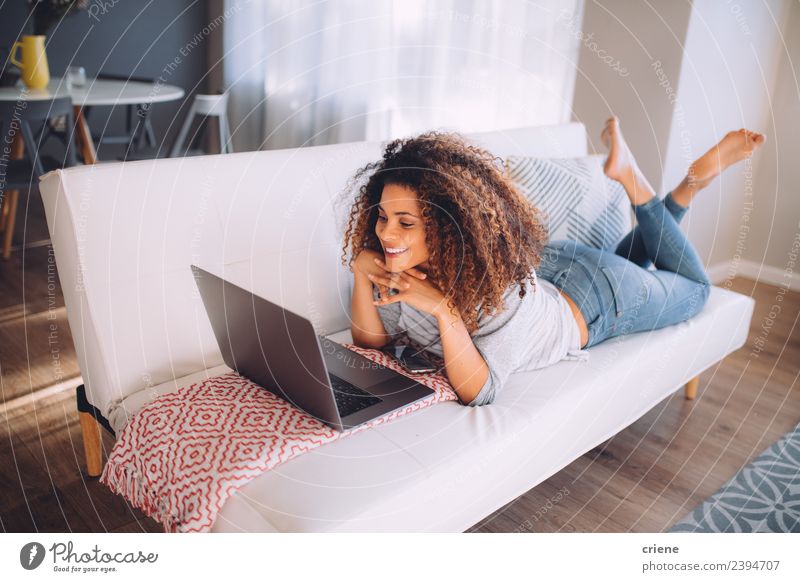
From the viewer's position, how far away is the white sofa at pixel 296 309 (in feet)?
3.82

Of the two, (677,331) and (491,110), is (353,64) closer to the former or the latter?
(491,110)

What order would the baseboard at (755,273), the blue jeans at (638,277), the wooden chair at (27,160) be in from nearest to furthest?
the blue jeans at (638,277) → the wooden chair at (27,160) → the baseboard at (755,273)

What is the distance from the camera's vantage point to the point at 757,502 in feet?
5.50

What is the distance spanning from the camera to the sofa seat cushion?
1.11 metres

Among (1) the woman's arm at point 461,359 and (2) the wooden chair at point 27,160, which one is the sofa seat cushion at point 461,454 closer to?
(1) the woman's arm at point 461,359

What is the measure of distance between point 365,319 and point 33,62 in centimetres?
231

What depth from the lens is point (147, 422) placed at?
1.27m

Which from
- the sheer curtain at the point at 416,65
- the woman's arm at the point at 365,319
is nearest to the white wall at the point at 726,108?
the sheer curtain at the point at 416,65

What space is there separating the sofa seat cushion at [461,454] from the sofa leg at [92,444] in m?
0.54

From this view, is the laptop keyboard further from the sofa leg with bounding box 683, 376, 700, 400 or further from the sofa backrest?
the sofa leg with bounding box 683, 376, 700, 400

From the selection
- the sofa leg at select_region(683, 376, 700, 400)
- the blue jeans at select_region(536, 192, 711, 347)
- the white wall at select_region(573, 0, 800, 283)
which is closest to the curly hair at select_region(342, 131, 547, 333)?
the blue jeans at select_region(536, 192, 711, 347)

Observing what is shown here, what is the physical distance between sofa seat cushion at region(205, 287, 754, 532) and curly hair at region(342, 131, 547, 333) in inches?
8.1

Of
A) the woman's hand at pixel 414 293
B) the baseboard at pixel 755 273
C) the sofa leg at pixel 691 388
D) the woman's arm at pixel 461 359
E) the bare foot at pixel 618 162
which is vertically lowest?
the sofa leg at pixel 691 388
